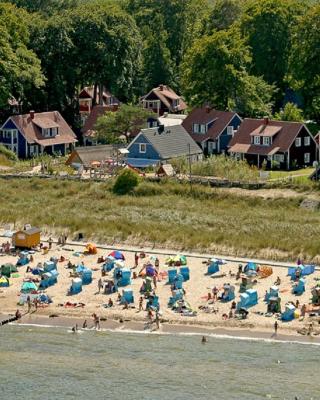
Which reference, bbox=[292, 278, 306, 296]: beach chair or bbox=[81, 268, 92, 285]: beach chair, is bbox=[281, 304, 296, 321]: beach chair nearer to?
bbox=[292, 278, 306, 296]: beach chair

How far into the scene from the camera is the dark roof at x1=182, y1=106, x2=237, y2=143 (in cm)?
9969

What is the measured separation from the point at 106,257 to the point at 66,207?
14.4 metres

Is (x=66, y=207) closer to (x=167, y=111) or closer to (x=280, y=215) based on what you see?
(x=280, y=215)

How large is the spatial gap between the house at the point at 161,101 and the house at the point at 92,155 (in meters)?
25.2

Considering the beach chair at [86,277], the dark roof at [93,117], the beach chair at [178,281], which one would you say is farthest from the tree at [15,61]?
the beach chair at [178,281]

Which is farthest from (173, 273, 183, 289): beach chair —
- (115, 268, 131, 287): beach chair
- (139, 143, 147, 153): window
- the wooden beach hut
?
(139, 143, 147, 153): window

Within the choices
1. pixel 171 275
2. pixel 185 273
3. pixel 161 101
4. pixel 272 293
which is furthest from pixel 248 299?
pixel 161 101

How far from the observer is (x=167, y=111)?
12138cm

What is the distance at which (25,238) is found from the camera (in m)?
70.1

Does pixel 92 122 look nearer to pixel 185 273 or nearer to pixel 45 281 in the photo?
pixel 45 281

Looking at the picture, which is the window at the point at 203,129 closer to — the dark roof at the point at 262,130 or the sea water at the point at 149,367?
the dark roof at the point at 262,130

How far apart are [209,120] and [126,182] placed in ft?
61.3

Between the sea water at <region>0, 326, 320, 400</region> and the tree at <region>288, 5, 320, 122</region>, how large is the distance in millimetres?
50482

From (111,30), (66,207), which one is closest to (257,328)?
(66,207)
